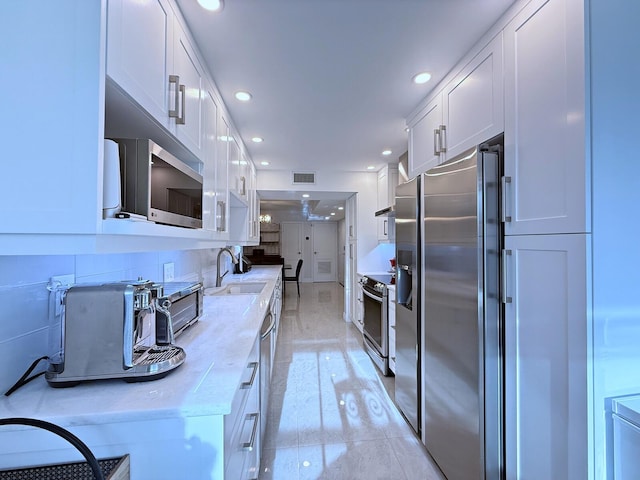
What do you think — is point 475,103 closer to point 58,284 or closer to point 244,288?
point 58,284

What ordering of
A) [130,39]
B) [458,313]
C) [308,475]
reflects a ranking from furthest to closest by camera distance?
1. [308,475]
2. [458,313]
3. [130,39]

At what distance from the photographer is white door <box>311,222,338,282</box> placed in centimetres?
1012

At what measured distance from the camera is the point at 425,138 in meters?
2.04

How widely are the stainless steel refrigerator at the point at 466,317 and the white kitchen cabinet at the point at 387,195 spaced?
2.12 m

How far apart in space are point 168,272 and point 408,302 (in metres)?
1.67

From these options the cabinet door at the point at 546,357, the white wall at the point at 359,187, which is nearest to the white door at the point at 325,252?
the white wall at the point at 359,187

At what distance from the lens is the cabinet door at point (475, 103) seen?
133 cm

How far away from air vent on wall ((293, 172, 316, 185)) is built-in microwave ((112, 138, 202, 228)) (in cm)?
300

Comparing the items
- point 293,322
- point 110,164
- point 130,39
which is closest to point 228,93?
point 130,39

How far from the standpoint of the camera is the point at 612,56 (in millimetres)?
948

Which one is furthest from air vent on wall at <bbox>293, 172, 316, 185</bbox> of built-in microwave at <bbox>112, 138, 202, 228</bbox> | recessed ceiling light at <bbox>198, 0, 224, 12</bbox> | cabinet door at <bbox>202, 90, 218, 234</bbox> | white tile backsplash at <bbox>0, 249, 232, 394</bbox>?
white tile backsplash at <bbox>0, 249, 232, 394</bbox>

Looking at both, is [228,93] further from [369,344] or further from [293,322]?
[293,322]

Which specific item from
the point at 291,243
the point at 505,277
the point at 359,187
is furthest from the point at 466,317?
the point at 291,243

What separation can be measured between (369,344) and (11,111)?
3300 mm
